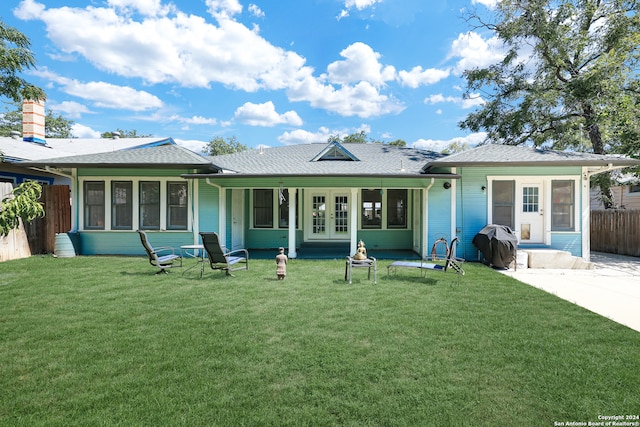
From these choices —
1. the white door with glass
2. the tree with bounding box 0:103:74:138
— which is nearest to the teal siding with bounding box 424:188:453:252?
the white door with glass

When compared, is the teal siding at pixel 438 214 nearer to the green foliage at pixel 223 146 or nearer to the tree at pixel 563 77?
the tree at pixel 563 77

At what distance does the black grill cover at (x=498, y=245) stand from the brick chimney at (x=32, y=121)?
1951 centimetres

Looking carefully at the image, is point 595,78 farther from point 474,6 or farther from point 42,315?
point 42,315

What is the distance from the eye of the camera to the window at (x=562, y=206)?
9547mm

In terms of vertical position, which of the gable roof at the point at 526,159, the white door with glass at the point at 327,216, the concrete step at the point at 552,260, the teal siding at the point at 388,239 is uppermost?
the gable roof at the point at 526,159

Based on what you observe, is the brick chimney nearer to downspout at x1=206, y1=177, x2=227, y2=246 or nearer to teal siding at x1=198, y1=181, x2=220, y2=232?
teal siding at x1=198, y1=181, x2=220, y2=232

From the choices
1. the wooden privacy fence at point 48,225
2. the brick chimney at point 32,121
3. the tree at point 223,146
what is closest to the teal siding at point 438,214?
the wooden privacy fence at point 48,225

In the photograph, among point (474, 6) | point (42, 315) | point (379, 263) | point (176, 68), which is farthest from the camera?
point (176, 68)

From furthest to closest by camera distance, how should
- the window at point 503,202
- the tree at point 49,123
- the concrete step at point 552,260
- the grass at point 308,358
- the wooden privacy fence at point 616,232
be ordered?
the tree at point 49,123, the wooden privacy fence at point 616,232, the window at point 503,202, the concrete step at point 552,260, the grass at point 308,358

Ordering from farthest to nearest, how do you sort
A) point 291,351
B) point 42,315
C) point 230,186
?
point 230,186 → point 42,315 → point 291,351

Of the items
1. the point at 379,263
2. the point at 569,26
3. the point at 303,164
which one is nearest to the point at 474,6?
the point at 569,26

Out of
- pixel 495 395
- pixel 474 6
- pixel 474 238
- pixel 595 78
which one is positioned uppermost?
pixel 474 6

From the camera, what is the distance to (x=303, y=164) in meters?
11.0

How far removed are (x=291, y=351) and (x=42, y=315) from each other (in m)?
3.83
